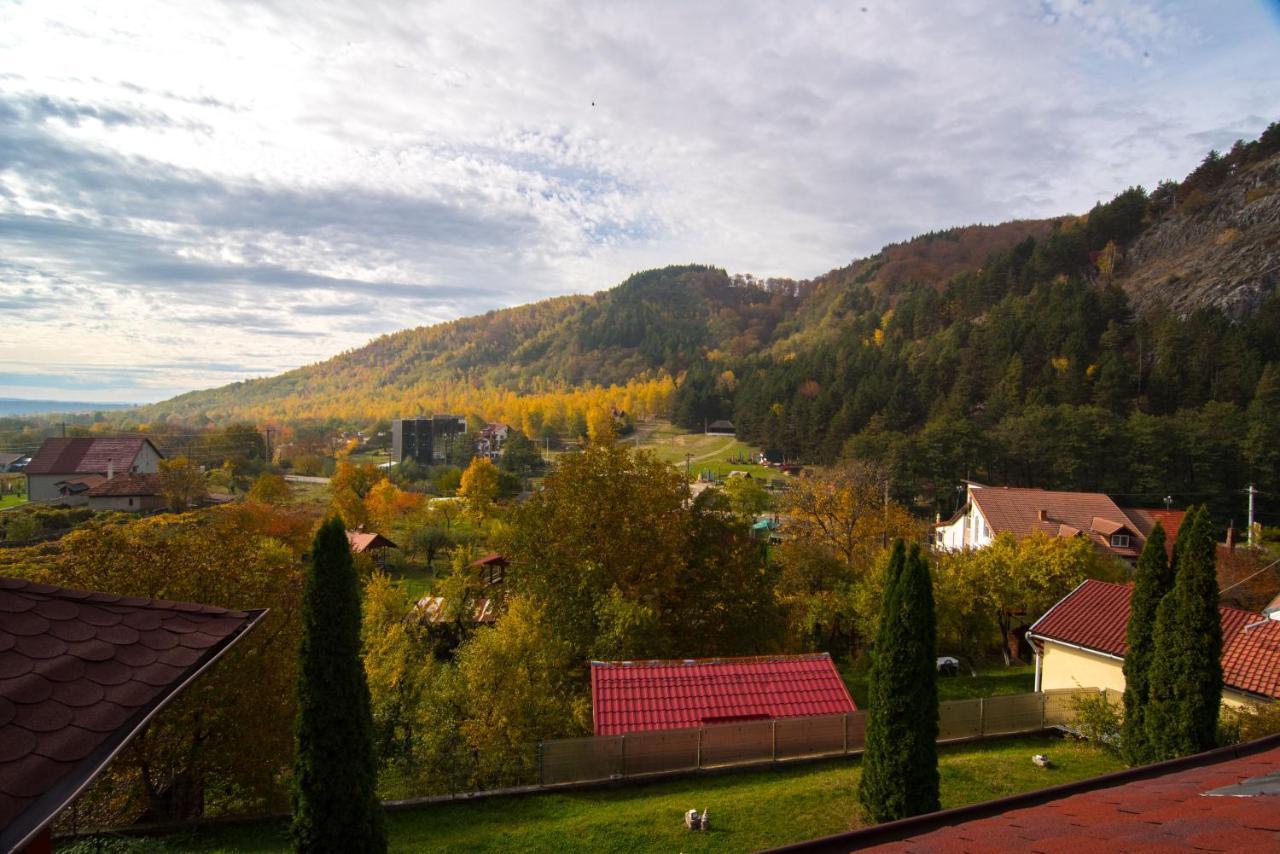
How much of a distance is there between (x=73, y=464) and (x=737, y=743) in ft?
194

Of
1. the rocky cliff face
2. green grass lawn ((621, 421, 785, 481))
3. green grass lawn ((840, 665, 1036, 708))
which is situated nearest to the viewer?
green grass lawn ((840, 665, 1036, 708))

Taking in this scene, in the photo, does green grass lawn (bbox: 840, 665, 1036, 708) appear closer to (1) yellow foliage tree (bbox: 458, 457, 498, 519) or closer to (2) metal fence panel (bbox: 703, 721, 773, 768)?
(2) metal fence panel (bbox: 703, 721, 773, 768)

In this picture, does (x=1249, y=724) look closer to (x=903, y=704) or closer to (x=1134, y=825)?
(x=903, y=704)

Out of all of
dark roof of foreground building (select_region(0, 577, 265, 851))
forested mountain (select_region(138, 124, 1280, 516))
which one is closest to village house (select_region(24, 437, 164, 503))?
dark roof of foreground building (select_region(0, 577, 265, 851))

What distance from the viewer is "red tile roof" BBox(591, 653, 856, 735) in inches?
517

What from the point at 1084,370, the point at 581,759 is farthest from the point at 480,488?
the point at 1084,370

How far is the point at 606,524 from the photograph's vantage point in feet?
64.6

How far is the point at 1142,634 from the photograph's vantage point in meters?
12.3

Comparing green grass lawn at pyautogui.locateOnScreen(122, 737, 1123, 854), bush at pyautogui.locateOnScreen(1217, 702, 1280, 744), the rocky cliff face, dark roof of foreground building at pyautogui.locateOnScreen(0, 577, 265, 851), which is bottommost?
green grass lawn at pyautogui.locateOnScreen(122, 737, 1123, 854)

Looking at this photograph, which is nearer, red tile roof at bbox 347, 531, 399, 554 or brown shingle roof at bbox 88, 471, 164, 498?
red tile roof at bbox 347, 531, 399, 554

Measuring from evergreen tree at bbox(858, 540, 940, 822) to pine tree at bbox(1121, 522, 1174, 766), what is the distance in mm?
4839

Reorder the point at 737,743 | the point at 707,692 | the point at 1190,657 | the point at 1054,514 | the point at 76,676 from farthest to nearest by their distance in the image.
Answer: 1. the point at 1054,514
2. the point at 707,692
3. the point at 737,743
4. the point at 1190,657
5. the point at 76,676

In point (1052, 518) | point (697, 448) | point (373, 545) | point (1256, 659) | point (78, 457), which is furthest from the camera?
point (697, 448)

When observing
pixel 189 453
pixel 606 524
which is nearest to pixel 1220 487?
pixel 606 524
